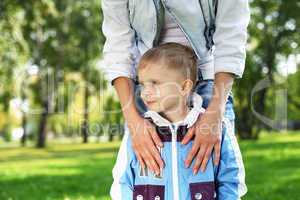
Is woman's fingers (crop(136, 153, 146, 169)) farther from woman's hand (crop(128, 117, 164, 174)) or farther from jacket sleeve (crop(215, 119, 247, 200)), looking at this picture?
jacket sleeve (crop(215, 119, 247, 200))

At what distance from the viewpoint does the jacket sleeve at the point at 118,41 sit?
3.14m

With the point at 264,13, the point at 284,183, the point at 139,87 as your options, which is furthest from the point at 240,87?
the point at 139,87

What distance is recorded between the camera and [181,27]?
303 cm

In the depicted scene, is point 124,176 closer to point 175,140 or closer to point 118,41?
point 175,140

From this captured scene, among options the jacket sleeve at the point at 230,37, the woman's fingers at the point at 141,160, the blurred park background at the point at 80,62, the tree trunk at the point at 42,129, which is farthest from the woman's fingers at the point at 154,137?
the tree trunk at the point at 42,129

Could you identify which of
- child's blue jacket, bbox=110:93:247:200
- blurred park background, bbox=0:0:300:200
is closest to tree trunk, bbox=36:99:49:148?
blurred park background, bbox=0:0:300:200

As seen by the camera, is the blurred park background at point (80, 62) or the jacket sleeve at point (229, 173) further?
the blurred park background at point (80, 62)

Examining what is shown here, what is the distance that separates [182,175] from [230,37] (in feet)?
2.34

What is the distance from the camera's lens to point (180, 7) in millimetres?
2984

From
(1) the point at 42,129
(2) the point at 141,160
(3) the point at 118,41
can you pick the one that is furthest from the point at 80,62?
(2) the point at 141,160

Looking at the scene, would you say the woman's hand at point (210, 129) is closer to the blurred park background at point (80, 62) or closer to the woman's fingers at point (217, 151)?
the woman's fingers at point (217, 151)

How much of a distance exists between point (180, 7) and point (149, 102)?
0.50m

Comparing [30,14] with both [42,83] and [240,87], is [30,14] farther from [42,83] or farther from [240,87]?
[240,87]

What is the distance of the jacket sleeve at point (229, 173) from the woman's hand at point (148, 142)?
0.30 m
